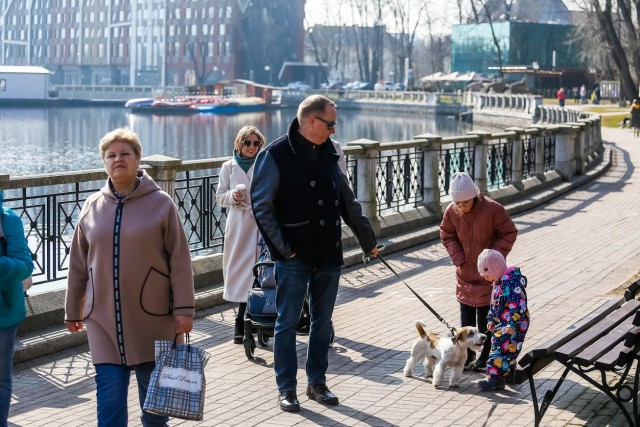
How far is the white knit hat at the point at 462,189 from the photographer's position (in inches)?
312

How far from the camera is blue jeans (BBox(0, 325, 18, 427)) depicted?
5.69 m

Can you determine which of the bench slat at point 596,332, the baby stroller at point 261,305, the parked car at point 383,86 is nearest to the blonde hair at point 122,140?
the bench slat at point 596,332

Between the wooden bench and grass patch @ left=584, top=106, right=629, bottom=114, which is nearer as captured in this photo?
the wooden bench

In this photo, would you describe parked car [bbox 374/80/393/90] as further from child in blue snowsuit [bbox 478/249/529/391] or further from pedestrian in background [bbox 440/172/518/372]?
child in blue snowsuit [bbox 478/249/529/391]

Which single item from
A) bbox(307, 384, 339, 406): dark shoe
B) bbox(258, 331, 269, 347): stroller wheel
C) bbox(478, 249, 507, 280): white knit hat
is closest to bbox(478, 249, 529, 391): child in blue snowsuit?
bbox(478, 249, 507, 280): white knit hat

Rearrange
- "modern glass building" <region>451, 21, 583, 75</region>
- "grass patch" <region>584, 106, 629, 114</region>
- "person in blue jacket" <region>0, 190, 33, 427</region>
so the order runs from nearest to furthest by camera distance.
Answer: "person in blue jacket" <region>0, 190, 33, 427</region> → "grass patch" <region>584, 106, 629, 114</region> → "modern glass building" <region>451, 21, 583, 75</region>

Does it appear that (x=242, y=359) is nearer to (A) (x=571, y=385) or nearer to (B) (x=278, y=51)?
(A) (x=571, y=385)

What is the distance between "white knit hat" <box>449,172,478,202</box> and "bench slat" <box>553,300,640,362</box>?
4.02 ft

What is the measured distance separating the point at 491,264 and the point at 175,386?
286cm

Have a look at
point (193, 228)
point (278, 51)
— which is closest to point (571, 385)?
point (193, 228)

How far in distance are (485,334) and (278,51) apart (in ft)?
391

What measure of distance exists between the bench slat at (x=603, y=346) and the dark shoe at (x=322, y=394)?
1.61 metres

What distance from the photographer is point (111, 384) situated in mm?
5383

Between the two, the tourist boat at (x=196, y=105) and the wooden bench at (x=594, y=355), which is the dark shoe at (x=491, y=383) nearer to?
the wooden bench at (x=594, y=355)
